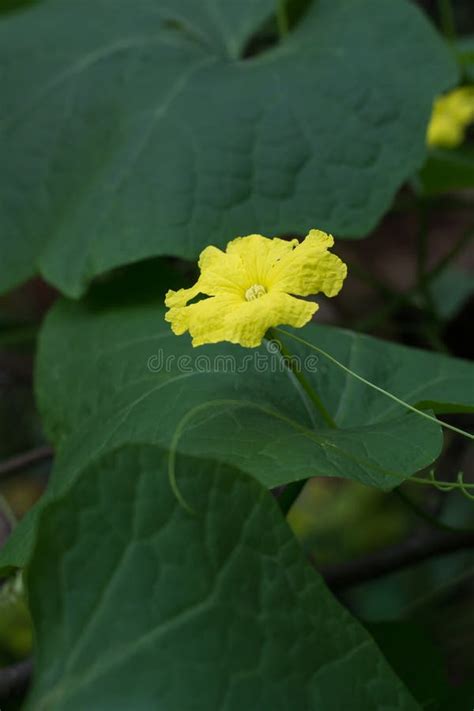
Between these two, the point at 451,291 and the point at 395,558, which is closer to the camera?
the point at 395,558

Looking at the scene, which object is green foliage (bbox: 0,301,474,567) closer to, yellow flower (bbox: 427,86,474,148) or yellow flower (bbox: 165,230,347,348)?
yellow flower (bbox: 165,230,347,348)

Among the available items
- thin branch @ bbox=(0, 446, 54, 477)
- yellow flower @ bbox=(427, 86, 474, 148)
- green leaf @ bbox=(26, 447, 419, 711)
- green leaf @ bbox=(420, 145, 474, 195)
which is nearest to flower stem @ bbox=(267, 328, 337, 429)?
green leaf @ bbox=(26, 447, 419, 711)

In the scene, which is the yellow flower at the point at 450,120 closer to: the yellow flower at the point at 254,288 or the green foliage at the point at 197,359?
the green foliage at the point at 197,359

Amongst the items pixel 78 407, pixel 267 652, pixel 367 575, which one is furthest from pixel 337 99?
pixel 267 652

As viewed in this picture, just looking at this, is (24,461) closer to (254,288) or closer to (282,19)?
(254,288)

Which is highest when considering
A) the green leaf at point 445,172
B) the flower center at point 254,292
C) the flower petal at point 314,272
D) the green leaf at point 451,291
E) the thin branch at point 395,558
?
the flower petal at point 314,272

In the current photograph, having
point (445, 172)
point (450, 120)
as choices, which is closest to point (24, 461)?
point (445, 172)

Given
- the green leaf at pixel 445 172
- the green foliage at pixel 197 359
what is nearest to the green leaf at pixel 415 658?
the green foliage at pixel 197 359
